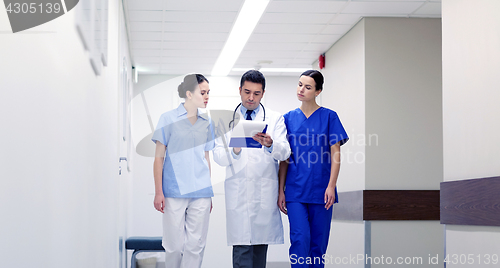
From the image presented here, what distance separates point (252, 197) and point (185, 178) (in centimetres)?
42

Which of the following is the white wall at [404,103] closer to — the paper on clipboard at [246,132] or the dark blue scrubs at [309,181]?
the dark blue scrubs at [309,181]

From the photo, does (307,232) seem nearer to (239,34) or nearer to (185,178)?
(185,178)

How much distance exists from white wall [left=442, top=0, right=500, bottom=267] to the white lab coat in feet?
3.31

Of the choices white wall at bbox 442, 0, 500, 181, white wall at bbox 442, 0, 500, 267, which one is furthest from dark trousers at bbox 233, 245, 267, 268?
white wall at bbox 442, 0, 500, 181

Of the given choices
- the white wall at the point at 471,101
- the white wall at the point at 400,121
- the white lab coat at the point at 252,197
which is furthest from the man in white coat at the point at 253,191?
the white wall at the point at 400,121

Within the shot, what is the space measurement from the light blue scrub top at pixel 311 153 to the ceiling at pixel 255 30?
5.33 feet

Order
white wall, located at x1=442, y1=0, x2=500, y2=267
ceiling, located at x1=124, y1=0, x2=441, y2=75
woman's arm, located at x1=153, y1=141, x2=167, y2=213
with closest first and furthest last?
white wall, located at x1=442, y1=0, x2=500, y2=267
woman's arm, located at x1=153, y1=141, x2=167, y2=213
ceiling, located at x1=124, y1=0, x2=441, y2=75

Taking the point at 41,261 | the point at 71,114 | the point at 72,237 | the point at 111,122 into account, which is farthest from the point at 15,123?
the point at 111,122

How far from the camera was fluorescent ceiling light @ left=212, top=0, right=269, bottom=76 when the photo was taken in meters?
4.45

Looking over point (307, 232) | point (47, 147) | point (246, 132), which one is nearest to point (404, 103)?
point (307, 232)

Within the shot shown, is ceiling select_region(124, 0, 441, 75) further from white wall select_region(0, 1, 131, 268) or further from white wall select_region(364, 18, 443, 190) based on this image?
white wall select_region(0, 1, 131, 268)

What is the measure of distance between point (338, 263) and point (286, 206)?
2.70 metres

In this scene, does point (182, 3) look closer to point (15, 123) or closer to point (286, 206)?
point (286, 206)

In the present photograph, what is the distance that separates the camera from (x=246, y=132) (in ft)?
8.89
